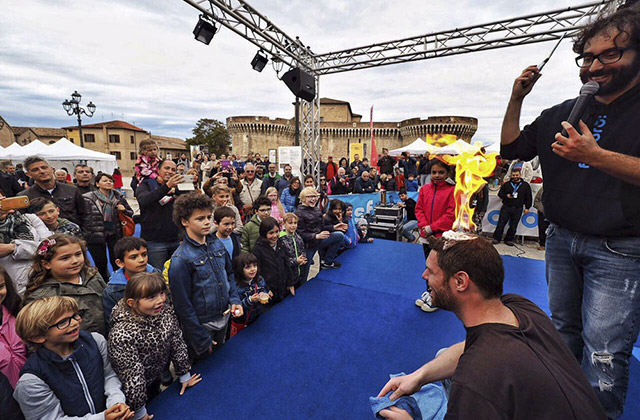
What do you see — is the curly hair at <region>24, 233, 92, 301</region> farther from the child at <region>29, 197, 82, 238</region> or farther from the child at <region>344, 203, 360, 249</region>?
the child at <region>344, 203, 360, 249</region>

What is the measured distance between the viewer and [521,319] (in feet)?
3.81

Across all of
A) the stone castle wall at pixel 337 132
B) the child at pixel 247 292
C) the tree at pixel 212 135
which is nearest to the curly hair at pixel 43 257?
the child at pixel 247 292

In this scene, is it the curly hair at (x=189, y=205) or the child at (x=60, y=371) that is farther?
the curly hair at (x=189, y=205)

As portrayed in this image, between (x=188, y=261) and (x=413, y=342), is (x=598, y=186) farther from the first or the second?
(x=188, y=261)

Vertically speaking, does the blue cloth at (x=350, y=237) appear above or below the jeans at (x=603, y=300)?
below

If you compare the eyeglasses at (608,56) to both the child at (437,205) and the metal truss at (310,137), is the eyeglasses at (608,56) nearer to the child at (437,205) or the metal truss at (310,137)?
the child at (437,205)

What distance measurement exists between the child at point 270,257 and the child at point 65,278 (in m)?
1.79

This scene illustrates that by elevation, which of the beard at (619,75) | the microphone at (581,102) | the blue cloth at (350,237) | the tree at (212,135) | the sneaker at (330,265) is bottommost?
the sneaker at (330,265)

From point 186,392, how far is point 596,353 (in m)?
2.87

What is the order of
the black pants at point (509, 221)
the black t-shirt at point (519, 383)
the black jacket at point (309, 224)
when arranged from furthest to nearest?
1. the black pants at point (509, 221)
2. the black jacket at point (309, 224)
3. the black t-shirt at point (519, 383)

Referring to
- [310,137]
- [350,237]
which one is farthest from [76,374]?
[310,137]

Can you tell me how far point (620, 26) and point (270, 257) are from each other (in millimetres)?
3583

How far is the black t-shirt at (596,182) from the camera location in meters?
1.43

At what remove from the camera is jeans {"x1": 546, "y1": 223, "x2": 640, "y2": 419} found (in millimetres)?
1460
